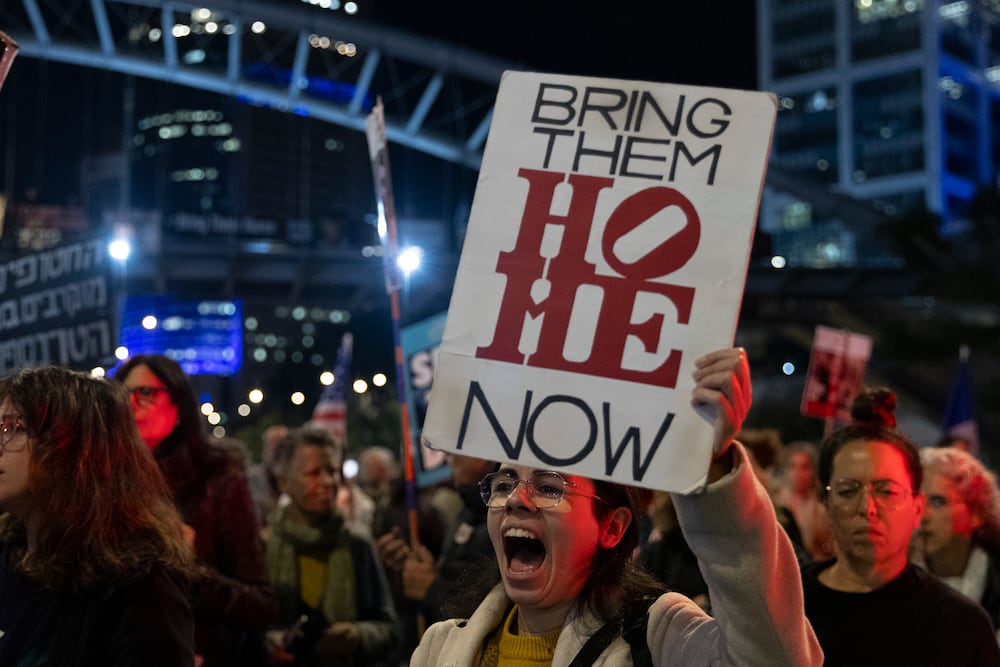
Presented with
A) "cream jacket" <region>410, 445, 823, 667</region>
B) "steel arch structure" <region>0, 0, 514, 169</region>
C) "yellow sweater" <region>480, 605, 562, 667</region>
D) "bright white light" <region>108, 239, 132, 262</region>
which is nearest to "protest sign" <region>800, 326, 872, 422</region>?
"bright white light" <region>108, 239, 132, 262</region>

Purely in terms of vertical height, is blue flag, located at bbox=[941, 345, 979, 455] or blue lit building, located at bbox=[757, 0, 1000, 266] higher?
blue lit building, located at bbox=[757, 0, 1000, 266]

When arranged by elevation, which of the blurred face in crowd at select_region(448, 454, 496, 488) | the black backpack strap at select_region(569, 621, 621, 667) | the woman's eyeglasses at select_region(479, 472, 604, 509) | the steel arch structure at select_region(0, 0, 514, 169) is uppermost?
the steel arch structure at select_region(0, 0, 514, 169)

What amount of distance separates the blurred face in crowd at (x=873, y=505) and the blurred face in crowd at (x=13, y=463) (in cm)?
233

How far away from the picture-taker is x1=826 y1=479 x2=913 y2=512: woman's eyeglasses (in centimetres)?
376

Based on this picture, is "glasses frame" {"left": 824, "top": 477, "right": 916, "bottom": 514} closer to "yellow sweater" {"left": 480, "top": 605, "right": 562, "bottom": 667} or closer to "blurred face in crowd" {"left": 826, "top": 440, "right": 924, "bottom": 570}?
"blurred face in crowd" {"left": 826, "top": 440, "right": 924, "bottom": 570}

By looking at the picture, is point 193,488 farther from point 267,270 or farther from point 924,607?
point 267,270

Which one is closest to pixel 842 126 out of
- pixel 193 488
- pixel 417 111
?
pixel 417 111

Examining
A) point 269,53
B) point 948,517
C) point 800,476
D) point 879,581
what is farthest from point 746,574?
point 269,53

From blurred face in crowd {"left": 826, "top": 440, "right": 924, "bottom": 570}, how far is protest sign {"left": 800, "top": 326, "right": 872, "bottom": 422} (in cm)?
729

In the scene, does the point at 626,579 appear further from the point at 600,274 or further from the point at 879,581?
the point at 879,581

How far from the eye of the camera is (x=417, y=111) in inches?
2120

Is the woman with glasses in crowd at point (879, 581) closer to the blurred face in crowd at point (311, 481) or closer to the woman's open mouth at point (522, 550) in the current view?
the woman's open mouth at point (522, 550)

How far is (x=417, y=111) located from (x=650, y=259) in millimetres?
52296

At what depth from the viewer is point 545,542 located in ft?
9.34
